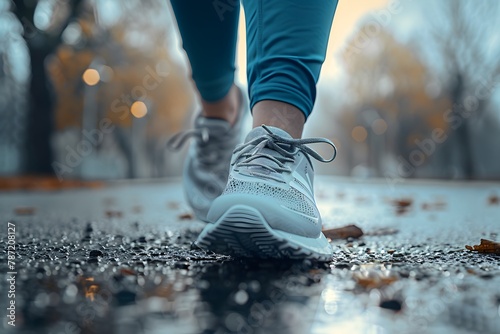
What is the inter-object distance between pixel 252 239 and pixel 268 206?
0.08 metres

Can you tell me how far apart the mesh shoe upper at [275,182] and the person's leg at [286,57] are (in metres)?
0.06

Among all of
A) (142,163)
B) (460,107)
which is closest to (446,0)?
(460,107)

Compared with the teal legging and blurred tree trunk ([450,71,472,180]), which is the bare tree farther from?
the teal legging

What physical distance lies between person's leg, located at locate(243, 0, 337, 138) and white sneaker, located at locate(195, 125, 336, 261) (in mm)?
78

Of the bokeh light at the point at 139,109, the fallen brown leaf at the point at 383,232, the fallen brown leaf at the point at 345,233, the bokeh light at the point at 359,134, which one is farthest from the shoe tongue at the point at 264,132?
the bokeh light at the point at 359,134

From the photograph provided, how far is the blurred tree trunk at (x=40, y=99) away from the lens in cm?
1066

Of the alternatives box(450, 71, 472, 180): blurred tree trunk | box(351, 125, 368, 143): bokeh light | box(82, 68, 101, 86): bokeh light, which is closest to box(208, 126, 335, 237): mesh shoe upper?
box(82, 68, 101, 86): bokeh light

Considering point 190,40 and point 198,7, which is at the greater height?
point 198,7

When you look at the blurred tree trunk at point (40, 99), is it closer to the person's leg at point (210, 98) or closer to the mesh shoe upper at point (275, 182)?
the person's leg at point (210, 98)

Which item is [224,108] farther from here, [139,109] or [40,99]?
[139,109]

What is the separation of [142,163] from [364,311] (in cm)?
3276

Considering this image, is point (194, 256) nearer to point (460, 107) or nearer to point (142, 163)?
point (460, 107)

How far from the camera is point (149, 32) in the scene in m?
20.7

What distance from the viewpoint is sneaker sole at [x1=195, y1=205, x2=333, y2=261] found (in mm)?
1078
